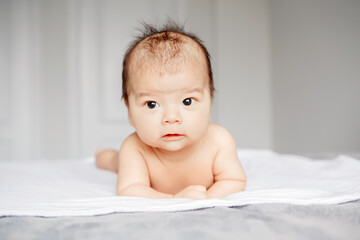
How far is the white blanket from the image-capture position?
684mm

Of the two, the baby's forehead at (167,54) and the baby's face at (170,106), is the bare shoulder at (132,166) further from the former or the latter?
the baby's forehead at (167,54)

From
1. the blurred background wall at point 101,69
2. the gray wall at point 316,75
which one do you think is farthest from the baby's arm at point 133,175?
the blurred background wall at point 101,69

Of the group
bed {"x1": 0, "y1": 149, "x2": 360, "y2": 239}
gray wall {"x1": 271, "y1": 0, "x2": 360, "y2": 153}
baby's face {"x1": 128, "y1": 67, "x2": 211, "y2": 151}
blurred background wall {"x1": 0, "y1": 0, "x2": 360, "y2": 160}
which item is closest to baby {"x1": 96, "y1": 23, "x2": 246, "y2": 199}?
baby's face {"x1": 128, "y1": 67, "x2": 211, "y2": 151}

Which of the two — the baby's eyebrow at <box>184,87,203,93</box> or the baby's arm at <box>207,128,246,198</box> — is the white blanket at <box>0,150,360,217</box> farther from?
the baby's eyebrow at <box>184,87,203,93</box>

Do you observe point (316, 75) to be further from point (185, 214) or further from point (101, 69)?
point (185, 214)

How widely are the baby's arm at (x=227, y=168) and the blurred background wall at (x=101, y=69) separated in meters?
2.19

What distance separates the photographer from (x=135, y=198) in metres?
0.76

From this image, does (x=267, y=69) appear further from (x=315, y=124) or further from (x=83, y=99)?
(x=83, y=99)

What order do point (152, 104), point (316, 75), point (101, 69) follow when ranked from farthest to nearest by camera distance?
point (101, 69), point (316, 75), point (152, 104)

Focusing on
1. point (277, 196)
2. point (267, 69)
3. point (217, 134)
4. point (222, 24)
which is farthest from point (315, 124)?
point (277, 196)

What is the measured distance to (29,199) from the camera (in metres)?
0.81

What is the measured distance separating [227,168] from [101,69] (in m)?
2.68

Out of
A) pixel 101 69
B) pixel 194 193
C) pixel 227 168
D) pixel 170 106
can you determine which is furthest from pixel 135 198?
pixel 101 69

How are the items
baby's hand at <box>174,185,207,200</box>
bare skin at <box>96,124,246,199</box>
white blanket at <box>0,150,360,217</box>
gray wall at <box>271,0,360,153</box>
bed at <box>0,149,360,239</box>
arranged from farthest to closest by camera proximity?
1. gray wall at <box>271,0,360,153</box>
2. bare skin at <box>96,124,246,199</box>
3. baby's hand at <box>174,185,207,200</box>
4. white blanket at <box>0,150,360,217</box>
5. bed at <box>0,149,360,239</box>
